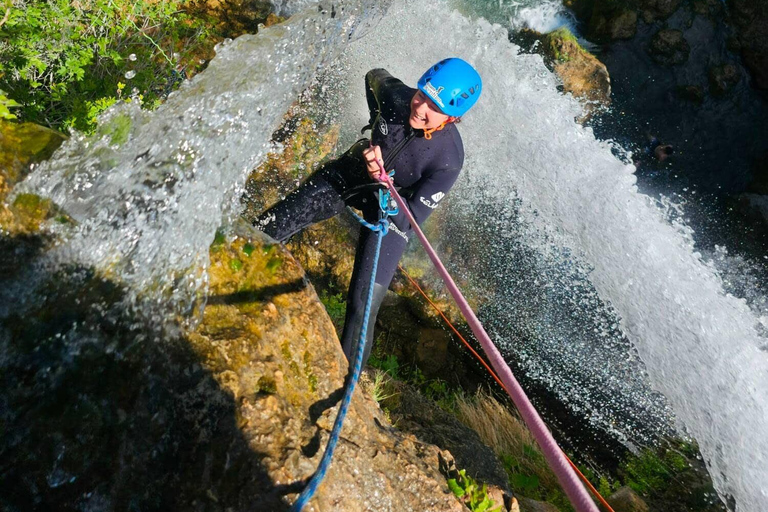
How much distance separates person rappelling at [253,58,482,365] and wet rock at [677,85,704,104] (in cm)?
897

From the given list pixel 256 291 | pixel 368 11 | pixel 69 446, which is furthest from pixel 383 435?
pixel 368 11

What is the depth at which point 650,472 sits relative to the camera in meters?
4.86

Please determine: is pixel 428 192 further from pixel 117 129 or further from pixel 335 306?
pixel 335 306

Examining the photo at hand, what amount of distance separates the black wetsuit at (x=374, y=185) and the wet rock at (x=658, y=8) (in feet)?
28.7

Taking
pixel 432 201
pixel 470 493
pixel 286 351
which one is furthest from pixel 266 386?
pixel 432 201

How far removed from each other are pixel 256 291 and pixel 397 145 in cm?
173

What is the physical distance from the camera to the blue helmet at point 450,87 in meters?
3.22

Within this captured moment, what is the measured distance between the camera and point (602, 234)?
5984 mm

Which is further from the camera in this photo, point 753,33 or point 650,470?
point 753,33

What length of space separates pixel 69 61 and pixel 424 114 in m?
2.56

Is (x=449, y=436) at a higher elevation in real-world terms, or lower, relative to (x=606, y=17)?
lower

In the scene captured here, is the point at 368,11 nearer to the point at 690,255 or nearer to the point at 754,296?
the point at 690,255

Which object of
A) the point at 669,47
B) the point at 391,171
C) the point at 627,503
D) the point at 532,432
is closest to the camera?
the point at 532,432

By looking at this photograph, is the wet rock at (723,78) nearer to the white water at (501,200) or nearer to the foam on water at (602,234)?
the white water at (501,200)
